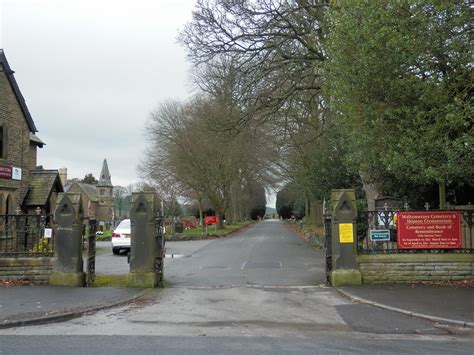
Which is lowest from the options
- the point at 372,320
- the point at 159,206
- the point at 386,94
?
the point at 372,320

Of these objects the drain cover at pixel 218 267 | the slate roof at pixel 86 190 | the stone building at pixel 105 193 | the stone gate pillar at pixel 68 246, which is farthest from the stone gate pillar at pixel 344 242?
the stone building at pixel 105 193

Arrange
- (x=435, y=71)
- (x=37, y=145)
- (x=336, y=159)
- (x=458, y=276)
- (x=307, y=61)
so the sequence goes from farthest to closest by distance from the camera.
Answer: (x=37, y=145) → (x=336, y=159) → (x=307, y=61) → (x=458, y=276) → (x=435, y=71)

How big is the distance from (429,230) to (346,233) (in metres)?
2.16

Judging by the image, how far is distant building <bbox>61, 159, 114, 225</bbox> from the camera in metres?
85.2

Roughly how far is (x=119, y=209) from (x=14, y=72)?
8823cm

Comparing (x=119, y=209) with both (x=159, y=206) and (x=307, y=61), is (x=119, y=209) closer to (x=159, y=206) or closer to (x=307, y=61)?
(x=307, y=61)

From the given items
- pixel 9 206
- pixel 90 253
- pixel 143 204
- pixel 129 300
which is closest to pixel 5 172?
pixel 9 206

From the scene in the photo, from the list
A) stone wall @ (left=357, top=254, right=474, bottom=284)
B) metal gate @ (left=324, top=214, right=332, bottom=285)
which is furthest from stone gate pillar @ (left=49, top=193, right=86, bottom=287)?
stone wall @ (left=357, top=254, right=474, bottom=284)

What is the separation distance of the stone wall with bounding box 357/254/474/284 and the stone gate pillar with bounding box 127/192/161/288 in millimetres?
5195

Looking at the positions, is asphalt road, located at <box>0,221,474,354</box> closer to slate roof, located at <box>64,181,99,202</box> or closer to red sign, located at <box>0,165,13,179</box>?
red sign, located at <box>0,165,13,179</box>

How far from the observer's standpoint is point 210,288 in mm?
12562

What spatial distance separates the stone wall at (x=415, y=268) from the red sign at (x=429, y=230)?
29 centimetres

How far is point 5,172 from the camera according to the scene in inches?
856

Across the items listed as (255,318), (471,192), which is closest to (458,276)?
(255,318)
